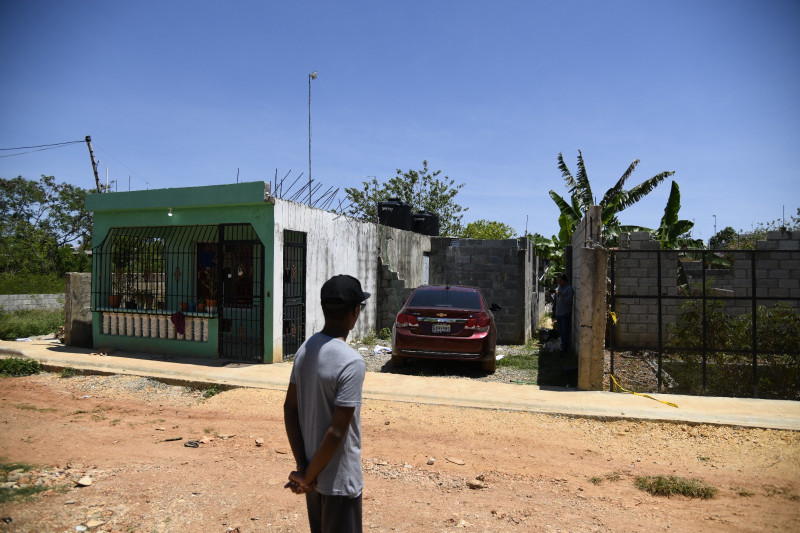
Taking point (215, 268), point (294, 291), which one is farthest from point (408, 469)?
point (215, 268)

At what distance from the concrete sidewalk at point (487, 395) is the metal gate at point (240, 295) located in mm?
734

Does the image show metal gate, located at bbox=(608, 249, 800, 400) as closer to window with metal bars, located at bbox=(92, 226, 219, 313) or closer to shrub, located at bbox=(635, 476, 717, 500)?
shrub, located at bbox=(635, 476, 717, 500)

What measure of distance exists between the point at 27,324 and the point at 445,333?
11635 millimetres

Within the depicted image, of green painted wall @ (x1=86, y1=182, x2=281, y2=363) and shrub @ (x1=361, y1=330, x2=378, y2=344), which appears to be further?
shrub @ (x1=361, y1=330, x2=378, y2=344)

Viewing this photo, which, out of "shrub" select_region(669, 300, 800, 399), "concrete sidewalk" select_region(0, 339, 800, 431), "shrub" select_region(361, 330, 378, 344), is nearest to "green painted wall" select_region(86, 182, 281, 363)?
"concrete sidewalk" select_region(0, 339, 800, 431)

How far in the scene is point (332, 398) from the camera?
2402 millimetres

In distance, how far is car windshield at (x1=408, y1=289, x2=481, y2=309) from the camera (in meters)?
9.34

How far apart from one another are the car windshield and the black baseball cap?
676cm

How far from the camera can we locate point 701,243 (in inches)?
651

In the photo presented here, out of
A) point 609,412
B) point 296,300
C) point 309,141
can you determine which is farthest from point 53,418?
point 309,141

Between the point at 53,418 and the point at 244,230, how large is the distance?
5856 millimetres

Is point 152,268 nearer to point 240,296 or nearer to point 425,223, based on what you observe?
point 240,296

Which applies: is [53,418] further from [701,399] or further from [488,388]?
[701,399]

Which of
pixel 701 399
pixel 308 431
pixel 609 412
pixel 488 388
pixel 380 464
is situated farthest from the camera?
pixel 488 388
